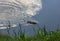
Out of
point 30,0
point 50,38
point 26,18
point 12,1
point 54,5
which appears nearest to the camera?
point 50,38

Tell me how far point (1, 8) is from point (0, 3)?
0.20 meters

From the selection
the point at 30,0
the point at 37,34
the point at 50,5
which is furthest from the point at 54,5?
the point at 37,34

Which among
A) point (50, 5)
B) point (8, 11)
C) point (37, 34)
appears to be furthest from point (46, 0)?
point (37, 34)

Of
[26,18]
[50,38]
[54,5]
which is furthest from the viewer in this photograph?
[54,5]

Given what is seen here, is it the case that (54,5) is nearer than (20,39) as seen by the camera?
No

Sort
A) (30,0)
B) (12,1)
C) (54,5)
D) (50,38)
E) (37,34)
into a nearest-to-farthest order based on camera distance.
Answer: (50,38) → (37,34) → (54,5) → (12,1) → (30,0)

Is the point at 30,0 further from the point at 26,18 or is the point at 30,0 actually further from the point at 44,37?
the point at 44,37

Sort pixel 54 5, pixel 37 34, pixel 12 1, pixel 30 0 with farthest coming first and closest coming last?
pixel 30 0 → pixel 12 1 → pixel 54 5 → pixel 37 34

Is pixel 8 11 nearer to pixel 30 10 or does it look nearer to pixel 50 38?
pixel 30 10

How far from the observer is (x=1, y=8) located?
22.4 feet

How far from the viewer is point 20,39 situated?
3408 millimetres

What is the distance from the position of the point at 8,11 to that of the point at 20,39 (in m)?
3.37

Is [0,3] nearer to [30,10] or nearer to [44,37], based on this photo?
[30,10]

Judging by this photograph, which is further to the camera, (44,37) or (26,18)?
(26,18)
